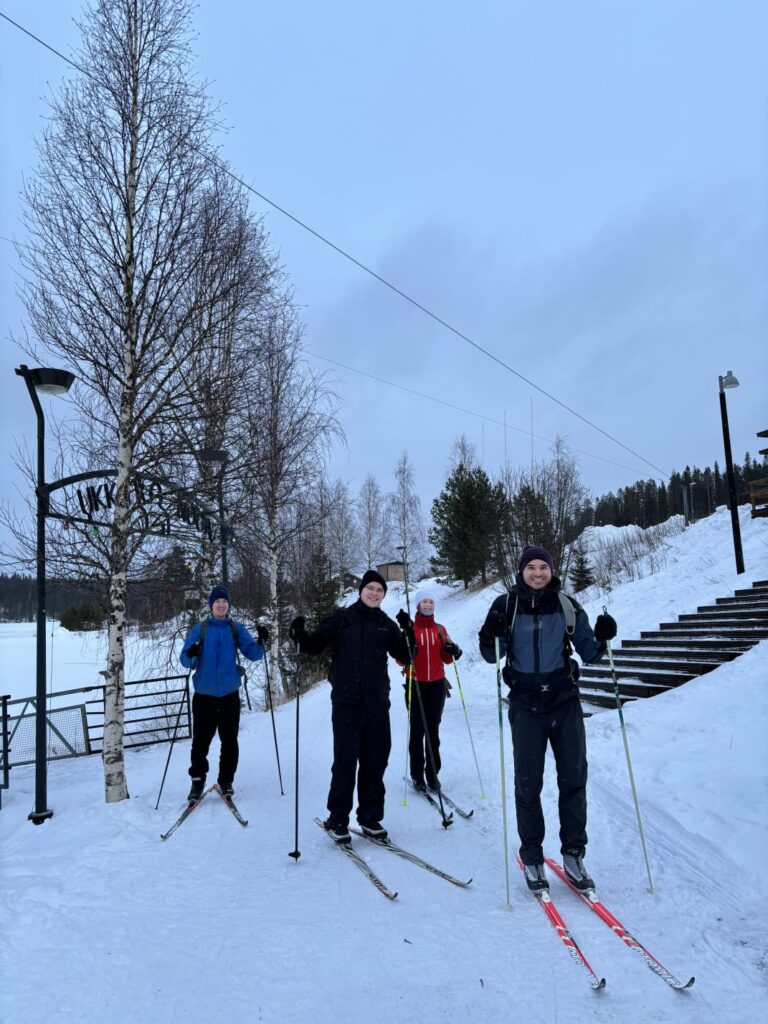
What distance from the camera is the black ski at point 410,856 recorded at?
11.4ft

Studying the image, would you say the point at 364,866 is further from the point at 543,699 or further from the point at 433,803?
the point at 543,699

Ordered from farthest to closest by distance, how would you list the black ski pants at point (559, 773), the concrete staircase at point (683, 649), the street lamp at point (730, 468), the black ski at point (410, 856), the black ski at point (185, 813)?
the street lamp at point (730, 468) < the concrete staircase at point (683, 649) < the black ski at point (185, 813) < the black ski at point (410, 856) < the black ski pants at point (559, 773)

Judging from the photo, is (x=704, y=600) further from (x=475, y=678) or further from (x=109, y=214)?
(x=109, y=214)

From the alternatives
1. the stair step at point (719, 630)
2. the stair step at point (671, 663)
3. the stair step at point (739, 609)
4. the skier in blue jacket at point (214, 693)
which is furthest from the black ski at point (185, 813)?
the stair step at point (739, 609)

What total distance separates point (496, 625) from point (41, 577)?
4736 millimetres

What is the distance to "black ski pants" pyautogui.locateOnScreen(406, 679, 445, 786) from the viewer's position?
17.7 feet

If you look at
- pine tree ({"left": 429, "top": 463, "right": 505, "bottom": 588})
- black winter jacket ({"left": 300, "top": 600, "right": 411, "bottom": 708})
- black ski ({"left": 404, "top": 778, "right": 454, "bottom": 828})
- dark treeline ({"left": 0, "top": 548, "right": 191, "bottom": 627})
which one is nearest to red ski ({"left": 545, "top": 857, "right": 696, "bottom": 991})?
black ski ({"left": 404, "top": 778, "right": 454, "bottom": 828})

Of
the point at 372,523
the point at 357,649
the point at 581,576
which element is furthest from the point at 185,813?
the point at 372,523

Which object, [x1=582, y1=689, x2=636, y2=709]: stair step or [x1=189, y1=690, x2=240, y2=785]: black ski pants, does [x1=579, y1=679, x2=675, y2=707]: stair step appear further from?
[x1=189, y1=690, x2=240, y2=785]: black ski pants

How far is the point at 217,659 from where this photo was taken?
532 centimetres

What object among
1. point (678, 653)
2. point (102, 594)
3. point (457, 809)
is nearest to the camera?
point (457, 809)

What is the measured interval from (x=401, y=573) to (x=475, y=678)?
29068 millimetres

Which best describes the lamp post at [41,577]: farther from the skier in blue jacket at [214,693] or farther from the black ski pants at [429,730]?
the black ski pants at [429,730]

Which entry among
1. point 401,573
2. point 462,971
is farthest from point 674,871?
point 401,573
